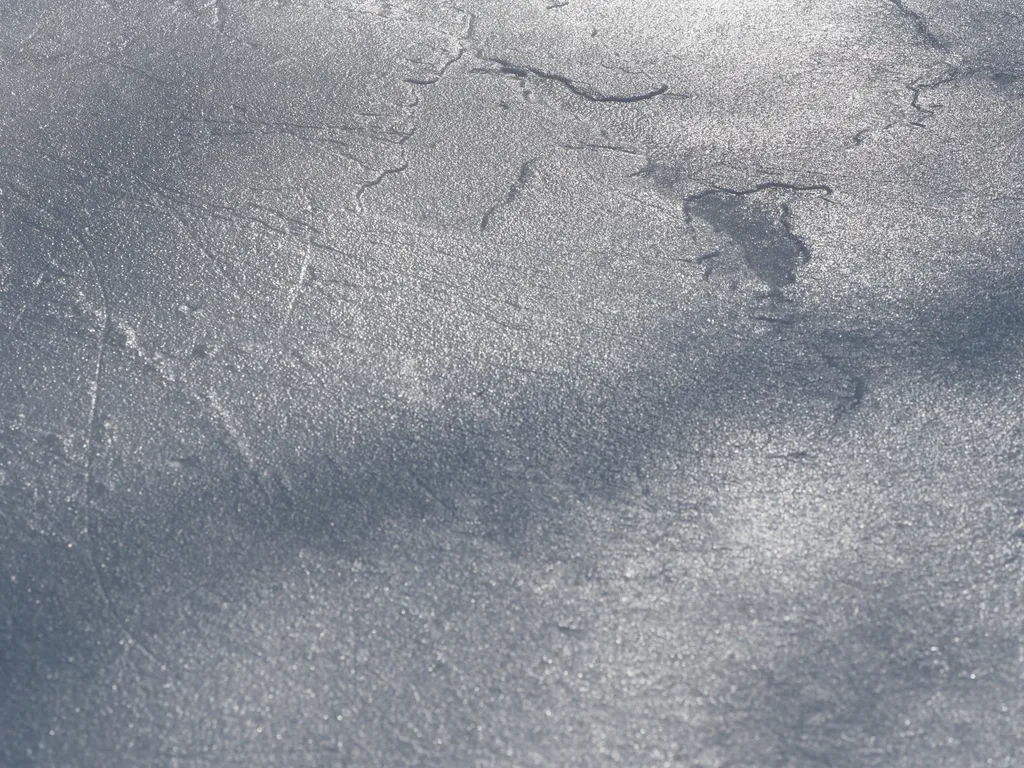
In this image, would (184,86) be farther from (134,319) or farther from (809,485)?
(809,485)

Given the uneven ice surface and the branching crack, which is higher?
A: the branching crack

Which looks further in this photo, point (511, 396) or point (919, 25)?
point (919, 25)

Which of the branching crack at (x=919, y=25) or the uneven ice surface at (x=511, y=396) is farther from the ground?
the branching crack at (x=919, y=25)

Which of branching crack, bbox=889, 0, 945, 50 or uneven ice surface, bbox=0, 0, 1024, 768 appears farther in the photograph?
branching crack, bbox=889, 0, 945, 50

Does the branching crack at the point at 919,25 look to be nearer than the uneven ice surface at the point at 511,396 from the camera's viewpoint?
No

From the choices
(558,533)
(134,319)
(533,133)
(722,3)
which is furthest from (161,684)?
(722,3)

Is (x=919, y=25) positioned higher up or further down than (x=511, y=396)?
higher up

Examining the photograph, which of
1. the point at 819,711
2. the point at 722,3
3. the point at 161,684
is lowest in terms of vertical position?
the point at 819,711

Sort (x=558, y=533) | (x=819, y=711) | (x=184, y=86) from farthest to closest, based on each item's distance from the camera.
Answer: (x=184, y=86) < (x=558, y=533) < (x=819, y=711)
